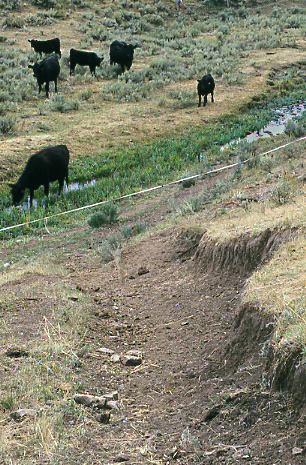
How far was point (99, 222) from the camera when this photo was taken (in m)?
13.0

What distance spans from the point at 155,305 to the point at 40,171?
8.54 meters

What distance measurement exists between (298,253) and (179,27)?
141 ft

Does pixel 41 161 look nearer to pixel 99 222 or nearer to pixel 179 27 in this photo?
pixel 99 222

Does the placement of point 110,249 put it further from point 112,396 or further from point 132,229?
point 112,396

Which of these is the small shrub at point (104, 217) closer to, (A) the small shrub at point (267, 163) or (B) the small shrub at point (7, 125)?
(A) the small shrub at point (267, 163)

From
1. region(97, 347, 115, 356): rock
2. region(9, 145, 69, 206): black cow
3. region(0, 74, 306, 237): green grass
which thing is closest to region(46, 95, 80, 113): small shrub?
region(0, 74, 306, 237): green grass

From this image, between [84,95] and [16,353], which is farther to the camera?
[84,95]

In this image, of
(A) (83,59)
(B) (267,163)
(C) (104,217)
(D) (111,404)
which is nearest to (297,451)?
(D) (111,404)

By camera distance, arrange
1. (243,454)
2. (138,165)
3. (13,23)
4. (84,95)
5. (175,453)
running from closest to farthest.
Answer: (243,454) → (175,453) → (138,165) → (84,95) → (13,23)

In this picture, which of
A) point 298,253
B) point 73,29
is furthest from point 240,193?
point 73,29

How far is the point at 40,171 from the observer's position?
49.8ft

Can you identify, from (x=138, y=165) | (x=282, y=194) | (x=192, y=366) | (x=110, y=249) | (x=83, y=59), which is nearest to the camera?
(x=192, y=366)

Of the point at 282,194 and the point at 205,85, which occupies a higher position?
the point at 282,194

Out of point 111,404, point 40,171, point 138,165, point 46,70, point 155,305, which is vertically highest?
point 111,404
